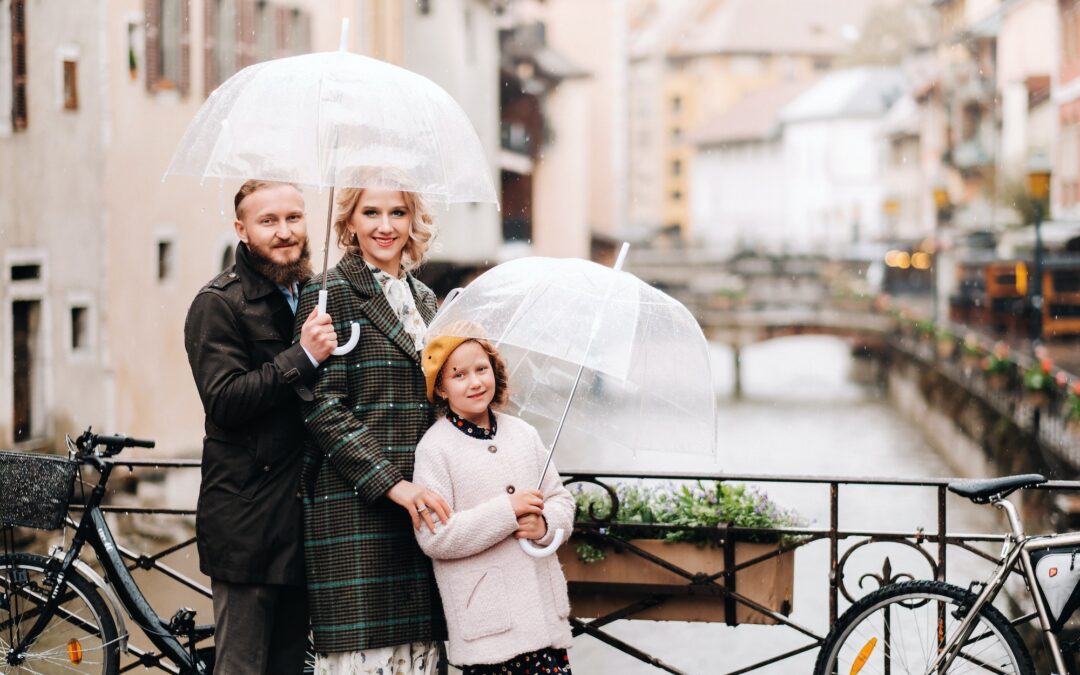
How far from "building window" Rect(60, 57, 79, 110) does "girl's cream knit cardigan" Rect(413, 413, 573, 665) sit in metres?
8.73

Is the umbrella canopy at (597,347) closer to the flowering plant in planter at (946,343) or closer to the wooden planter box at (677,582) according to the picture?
the wooden planter box at (677,582)

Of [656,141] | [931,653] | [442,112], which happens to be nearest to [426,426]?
[442,112]

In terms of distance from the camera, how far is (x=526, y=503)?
210 cm

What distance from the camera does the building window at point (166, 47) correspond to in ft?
34.6

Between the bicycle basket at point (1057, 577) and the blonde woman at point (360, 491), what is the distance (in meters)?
1.02

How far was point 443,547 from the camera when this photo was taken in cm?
206

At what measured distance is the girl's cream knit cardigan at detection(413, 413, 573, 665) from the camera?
6.82 ft

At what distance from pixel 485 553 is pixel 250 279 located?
569mm

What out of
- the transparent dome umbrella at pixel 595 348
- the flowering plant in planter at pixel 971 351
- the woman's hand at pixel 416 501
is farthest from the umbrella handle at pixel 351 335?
the flowering plant in planter at pixel 971 351

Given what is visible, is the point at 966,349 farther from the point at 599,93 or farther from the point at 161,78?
the point at 161,78

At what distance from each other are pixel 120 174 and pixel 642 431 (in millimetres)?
8881

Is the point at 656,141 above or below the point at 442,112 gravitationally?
above

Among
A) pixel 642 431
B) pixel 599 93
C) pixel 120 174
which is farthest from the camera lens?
pixel 599 93

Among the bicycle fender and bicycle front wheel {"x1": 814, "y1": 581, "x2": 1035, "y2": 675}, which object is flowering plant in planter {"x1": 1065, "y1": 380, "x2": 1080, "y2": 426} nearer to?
bicycle front wheel {"x1": 814, "y1": 581, "x2": 1035, "y2": 675}
